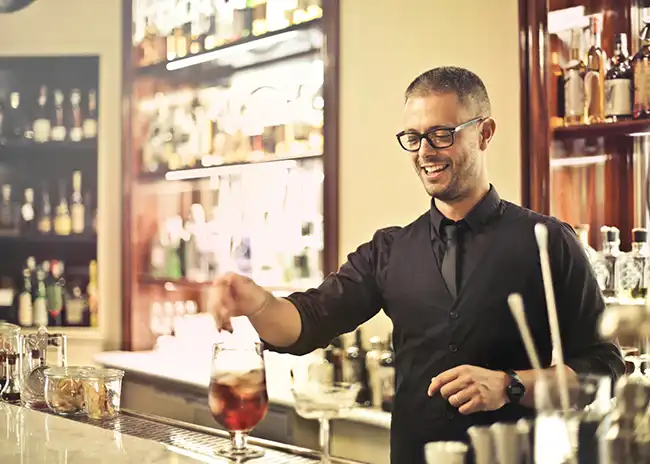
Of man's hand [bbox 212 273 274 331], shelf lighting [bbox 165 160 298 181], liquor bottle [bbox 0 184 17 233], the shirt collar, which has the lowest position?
man's hand [bbox 212 273 274 331]

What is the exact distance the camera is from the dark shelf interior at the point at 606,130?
2490mm

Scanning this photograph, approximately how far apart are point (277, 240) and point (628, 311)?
3.02 meters

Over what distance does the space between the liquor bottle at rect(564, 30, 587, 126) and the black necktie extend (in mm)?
848

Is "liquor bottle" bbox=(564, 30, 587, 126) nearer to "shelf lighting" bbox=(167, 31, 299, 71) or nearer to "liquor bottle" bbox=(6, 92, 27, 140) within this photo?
"shelf lighting" bbox=(167, 31, 299, 71)

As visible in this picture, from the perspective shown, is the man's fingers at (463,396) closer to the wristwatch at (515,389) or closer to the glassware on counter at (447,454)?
the wristwatch at (515,389)

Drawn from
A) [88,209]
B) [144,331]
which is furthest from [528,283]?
[88,209]

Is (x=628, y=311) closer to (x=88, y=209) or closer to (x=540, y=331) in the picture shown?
(x=540, y=331)

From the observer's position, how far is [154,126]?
4434 mm

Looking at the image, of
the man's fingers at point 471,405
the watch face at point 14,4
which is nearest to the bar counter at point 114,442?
the man's fingers at point 471,405

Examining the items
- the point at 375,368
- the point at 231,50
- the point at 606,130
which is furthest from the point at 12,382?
the point at 231,50

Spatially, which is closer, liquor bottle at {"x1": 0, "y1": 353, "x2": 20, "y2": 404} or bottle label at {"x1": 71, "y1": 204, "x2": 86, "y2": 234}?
liquor bottle at {"x1": 0, "y1": 353, "x2": 20, "y2": 404}

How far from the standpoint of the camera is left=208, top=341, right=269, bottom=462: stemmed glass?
1.33 m

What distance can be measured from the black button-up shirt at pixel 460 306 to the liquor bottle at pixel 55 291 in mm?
3003

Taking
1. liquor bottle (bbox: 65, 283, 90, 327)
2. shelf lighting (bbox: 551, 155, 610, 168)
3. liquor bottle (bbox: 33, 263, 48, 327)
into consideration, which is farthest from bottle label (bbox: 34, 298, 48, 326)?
shelf lighting (bbox: 551, 155, 610, 168)
